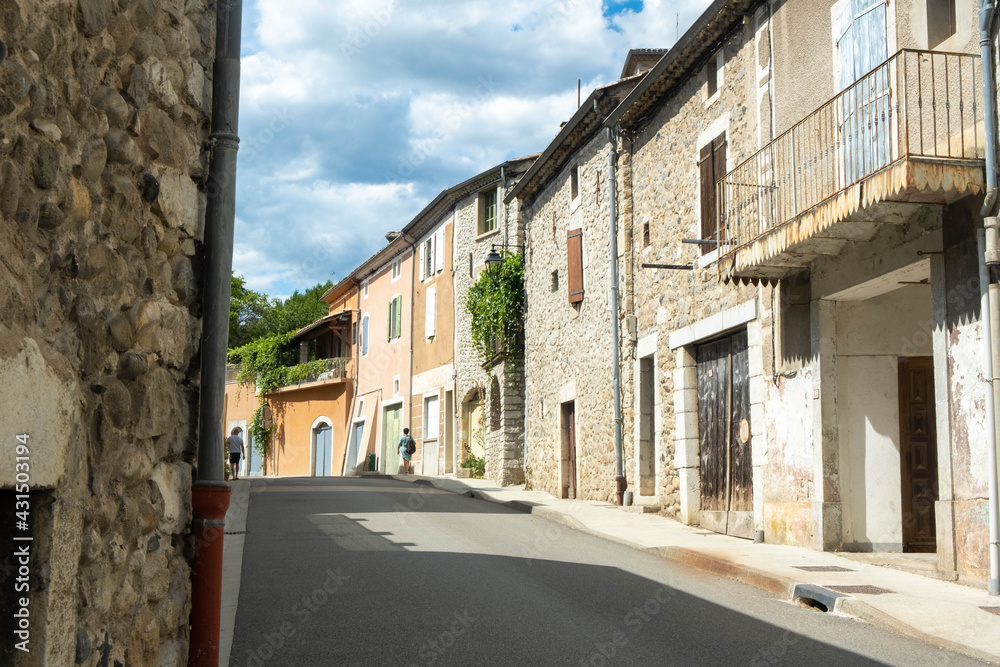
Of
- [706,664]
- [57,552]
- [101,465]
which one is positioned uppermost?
[101,465]

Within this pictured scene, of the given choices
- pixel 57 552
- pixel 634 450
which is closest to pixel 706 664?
pixel 57 552

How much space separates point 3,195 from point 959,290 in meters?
8.27

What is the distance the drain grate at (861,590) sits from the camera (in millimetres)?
7785

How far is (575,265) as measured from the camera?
20156 mm

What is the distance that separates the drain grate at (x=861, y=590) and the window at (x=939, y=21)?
505cm

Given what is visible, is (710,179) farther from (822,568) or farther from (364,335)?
(364,335)

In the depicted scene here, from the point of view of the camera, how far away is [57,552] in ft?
8.84

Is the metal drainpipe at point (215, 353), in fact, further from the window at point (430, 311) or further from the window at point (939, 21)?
the window at point (430, 311)

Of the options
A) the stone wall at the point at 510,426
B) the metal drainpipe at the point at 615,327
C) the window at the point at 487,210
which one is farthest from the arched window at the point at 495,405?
the metal drainpipe at the point at 615,327

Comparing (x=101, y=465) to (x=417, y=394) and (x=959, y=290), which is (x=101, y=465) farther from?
(x=417, y=394)

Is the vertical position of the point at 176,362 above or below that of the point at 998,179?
below

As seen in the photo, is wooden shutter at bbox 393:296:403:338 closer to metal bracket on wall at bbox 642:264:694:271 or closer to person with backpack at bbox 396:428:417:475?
person with backpack at bbox 396:428:417:475

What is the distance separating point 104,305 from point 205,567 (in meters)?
1.15

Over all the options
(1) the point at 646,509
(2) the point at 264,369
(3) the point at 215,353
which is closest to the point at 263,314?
(2) the point at 264,369
